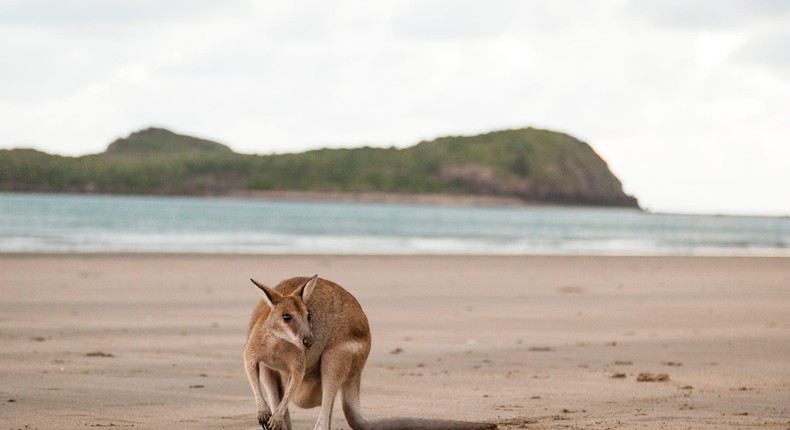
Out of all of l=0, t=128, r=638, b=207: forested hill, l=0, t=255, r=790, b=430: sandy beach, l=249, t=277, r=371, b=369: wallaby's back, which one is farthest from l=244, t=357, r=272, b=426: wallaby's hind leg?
l=0, t=128, r=638, b=207: forested hill

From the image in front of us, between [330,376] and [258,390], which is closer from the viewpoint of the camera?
[258,390]

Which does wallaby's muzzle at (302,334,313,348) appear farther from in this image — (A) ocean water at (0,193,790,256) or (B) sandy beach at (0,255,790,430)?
(A) ocean water at (0,193,790,256)

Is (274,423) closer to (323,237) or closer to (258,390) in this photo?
(258,390)

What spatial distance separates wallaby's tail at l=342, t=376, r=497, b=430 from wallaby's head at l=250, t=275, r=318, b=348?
672 mm

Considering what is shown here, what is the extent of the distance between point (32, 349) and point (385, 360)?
3.19 meters

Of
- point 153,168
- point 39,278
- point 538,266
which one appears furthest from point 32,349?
point 153,168

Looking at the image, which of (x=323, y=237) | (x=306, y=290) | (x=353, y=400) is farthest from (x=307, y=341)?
(x=323, y=237)

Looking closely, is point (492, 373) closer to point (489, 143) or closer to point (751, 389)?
point (751, 389)

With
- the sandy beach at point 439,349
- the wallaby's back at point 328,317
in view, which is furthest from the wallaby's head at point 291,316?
the sandy beach at point 439,349

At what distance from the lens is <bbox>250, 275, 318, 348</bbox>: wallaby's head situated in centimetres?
522

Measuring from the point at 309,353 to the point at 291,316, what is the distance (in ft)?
1.03

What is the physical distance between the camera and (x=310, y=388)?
18.7 ft

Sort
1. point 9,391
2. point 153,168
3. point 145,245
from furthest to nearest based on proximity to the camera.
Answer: point 153,168
point 145,245
point 9,391

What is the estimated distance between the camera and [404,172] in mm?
194000
